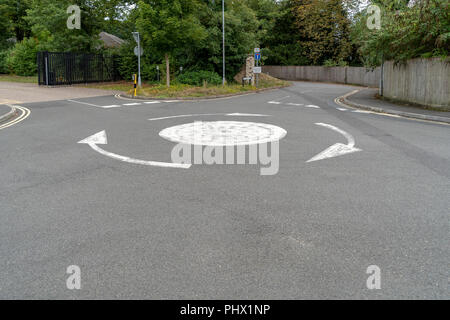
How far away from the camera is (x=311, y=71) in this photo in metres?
51.5

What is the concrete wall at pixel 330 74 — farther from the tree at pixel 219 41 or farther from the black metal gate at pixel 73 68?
the black metal gate at pixel 73 68

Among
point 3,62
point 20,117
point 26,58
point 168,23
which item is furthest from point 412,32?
point 3,62

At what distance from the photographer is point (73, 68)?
30.6 metres

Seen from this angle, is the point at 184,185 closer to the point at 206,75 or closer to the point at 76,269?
the point at 76,269

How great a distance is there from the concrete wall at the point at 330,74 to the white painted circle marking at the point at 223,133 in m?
31.9

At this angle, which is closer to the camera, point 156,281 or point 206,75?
point 156,281

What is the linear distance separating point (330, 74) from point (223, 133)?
4109cm

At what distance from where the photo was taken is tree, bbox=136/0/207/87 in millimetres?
24500

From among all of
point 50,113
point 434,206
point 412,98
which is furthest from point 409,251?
point 412,98

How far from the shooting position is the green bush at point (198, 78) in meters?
29.3

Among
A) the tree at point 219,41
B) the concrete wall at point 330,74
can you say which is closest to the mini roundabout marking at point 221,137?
the tree at point 219,41

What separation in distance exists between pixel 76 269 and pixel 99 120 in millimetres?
10135

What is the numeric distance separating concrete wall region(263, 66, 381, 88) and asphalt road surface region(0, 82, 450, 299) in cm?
3601

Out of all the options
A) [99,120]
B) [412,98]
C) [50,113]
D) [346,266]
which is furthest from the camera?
[412,98]
